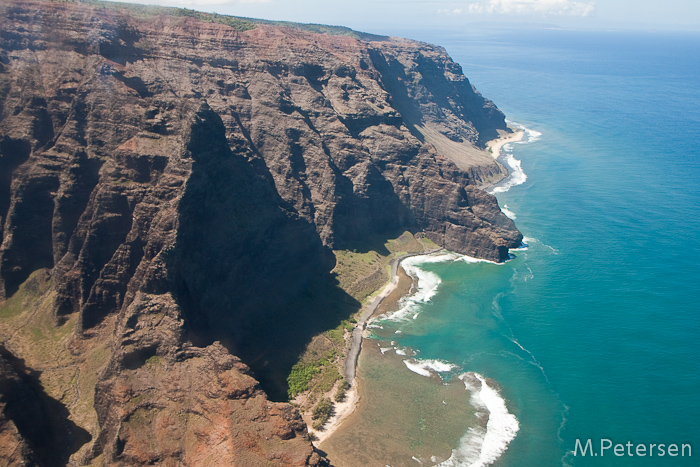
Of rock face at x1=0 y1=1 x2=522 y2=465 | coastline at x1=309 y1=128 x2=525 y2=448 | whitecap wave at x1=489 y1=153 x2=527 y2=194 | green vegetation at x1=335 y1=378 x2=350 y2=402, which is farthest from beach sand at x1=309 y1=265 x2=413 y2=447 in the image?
whitecap wave at x1=489 y1=153 x2=527 y2=194

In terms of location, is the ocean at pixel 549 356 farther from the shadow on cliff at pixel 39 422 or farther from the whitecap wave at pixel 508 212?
the shadow on cliff at pixel 39 422

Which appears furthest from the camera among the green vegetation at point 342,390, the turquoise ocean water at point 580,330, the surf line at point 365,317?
the surf line at point 365,317

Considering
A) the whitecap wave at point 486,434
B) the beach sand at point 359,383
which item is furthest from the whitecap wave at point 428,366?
the beach sand at point 359,383

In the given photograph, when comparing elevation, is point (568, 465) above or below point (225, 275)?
below

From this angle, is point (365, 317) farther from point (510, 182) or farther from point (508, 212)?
point (510, 182)

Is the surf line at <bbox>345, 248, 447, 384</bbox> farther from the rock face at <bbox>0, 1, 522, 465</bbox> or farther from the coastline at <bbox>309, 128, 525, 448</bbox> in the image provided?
the rock face at <bbox>0, 1, 522, 465</bbox>

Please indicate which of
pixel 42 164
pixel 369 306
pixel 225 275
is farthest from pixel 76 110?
pixel 369 306

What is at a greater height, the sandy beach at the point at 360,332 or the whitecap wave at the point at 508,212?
the whitecap wave at the point at 508,212

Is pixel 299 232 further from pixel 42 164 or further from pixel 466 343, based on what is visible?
pixel 42 164
